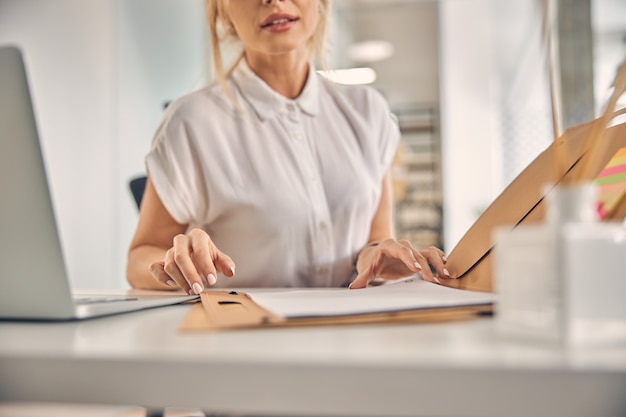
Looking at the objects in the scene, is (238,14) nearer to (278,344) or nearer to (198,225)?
(198,225)

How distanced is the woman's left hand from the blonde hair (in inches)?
18.2

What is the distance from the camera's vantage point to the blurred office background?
2.12m

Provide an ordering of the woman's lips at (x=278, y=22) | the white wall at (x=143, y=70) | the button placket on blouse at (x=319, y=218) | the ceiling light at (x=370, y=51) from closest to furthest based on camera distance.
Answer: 1. the woman's lips at (x=278, y=22)
2. the button placket on blouse at (x=319, y=218)
3. the white wall at (x=143, y=70)
4. the ceiling light at (x=370, y=51)

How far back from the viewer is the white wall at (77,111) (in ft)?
7.15

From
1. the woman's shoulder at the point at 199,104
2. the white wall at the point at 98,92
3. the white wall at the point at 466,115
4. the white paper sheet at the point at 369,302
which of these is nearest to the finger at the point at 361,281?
the white paper sheet at the point at 369,302

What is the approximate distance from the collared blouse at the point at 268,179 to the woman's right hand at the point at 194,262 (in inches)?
13.2

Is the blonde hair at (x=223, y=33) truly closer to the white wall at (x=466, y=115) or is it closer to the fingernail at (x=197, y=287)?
the fingernail at (x=197, y=287)

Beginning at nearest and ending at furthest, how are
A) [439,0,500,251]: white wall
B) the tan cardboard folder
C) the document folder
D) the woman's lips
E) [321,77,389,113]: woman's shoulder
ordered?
the document folder
the tan cardboard folder
the woman's lips
[321,77,389,113]: woman's shoulder
[439,0,500,251]: white wall

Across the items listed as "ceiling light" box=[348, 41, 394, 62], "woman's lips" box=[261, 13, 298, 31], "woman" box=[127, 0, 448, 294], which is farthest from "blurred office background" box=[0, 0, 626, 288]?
"ceiling light" box=[348, 41, 394, 62]

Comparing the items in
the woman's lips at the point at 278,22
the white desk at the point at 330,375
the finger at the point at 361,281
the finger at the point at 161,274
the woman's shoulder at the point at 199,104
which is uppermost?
the woman's lips at the point at 278,22

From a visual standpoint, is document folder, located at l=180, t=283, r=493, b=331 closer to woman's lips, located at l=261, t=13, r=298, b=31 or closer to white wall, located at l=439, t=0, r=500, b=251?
woman's lips, located at l=261, t=13, r=298, b=31

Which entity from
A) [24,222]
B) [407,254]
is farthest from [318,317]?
[407,254]

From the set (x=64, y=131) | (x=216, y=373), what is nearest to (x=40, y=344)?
(x=216, y=373)

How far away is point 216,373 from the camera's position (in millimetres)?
257
